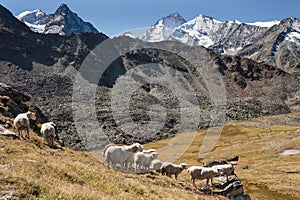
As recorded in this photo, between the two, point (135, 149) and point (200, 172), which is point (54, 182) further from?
point (200, 172)

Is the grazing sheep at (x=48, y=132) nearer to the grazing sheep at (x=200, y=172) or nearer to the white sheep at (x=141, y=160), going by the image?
the white sheep at (x=141, y=160)

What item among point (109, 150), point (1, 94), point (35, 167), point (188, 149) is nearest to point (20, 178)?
point (35, 167)

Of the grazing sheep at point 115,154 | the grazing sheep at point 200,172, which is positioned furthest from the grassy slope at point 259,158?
the grazing sheep at point 115,154

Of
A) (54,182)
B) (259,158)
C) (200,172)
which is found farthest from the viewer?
(259,158)

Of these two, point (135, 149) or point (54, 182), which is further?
point (135, 149)

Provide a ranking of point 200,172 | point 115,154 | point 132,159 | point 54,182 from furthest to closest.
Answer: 1. point 132,159
2. point 200,172
3. point 115,154
4. point 54,182

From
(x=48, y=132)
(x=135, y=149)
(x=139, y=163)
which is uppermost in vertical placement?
(x=48, y=132)

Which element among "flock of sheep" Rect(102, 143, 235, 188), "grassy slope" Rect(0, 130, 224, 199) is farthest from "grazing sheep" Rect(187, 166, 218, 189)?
"grassy slope" Rect(0, 130, 224, 199)

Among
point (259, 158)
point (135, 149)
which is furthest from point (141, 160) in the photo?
point (259, 158)

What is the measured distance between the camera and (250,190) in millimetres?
50094

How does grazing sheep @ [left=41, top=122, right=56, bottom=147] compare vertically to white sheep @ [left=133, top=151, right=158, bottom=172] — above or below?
above

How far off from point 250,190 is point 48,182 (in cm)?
4596

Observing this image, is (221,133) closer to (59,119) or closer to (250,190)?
(59,119)

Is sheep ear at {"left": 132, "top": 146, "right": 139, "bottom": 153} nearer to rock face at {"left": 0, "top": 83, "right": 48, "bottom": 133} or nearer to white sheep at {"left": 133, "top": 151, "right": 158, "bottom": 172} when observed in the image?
white sheep at {"left": 133, "top": 151, "right": 158, "bottom": 172}
